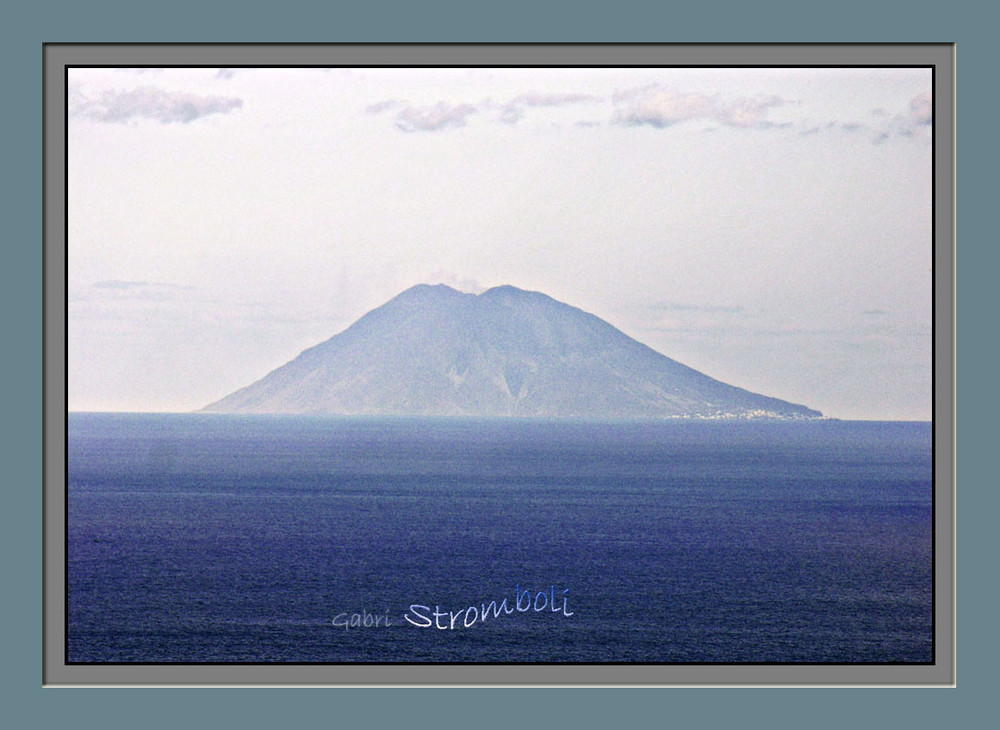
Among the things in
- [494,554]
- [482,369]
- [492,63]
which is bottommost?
[494,554]

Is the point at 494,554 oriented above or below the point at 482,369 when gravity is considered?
below

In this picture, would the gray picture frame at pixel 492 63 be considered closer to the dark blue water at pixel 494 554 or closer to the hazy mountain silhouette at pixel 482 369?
the dark blue water at pixel 494 554

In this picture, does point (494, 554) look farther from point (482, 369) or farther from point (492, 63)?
point (492, 63)

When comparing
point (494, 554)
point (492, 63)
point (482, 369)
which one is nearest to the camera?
point (492, 63)

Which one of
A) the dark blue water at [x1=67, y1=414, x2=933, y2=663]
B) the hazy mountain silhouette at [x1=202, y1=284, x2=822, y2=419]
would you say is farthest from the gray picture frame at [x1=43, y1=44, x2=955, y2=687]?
the hazy mountain silhouette at [x1=202, y1=284, x2=822, y2=419]

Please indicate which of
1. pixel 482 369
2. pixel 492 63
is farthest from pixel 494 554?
pixel 492 63

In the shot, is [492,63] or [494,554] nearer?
[492,63]
